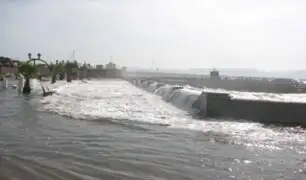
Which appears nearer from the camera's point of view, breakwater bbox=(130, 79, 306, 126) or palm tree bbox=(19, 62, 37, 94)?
breakwater bbox=(130, 79, 306, 126)

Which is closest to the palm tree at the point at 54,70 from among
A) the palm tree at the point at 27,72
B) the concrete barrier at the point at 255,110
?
the palm tree at the point at 27,72

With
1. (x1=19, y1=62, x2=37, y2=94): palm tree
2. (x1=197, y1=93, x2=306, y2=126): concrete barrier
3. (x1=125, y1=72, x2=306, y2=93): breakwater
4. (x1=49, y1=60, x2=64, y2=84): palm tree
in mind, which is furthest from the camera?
(x1=125, y1=72, x2=306, y2=93): breakwater

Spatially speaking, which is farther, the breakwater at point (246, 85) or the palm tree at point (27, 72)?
the breakwater at point (246, 85)

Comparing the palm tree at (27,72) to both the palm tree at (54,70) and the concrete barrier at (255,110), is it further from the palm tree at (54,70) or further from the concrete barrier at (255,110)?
the concrete barrier at (255,110)

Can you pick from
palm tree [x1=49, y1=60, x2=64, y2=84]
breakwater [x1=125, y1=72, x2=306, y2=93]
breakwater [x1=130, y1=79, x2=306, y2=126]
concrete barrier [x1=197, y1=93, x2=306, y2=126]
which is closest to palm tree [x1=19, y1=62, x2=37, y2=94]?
palm tree [x1=49, y1=60, x2=64, y2=84]

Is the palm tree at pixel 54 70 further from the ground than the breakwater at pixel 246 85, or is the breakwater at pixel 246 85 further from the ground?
the palm tree at pixel 54 70

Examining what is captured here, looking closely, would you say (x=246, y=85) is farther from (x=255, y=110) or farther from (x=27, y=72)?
(x=255, y=110)

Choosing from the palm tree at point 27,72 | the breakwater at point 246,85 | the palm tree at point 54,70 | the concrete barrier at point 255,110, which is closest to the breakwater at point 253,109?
the concrete barrier at point 255,110

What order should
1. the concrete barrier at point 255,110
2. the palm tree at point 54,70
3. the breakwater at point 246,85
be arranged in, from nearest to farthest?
1. the concrete barrier at point 255,110
2. the palm tree at point 54,70
3. the breakwater at point 246,85

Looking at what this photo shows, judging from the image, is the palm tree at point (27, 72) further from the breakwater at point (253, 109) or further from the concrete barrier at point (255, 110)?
the concrete barrier at point (255, 110)

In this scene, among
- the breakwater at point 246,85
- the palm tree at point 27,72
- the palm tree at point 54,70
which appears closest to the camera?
the palm tree at point 27,72

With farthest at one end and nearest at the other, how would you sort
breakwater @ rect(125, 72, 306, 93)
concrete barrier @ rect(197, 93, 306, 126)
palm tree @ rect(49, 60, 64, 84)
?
breakwater @ rect(125, 72, 306, 93)
palm tree @ rect(49, 60, 64, 84)
concrete barrier @ rect(197, 93, 306, 126)

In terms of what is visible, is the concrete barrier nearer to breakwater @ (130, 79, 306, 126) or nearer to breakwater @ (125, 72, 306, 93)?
breakwater @ (130, 79, 306, 126)

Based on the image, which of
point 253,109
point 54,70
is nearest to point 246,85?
point 54,70
